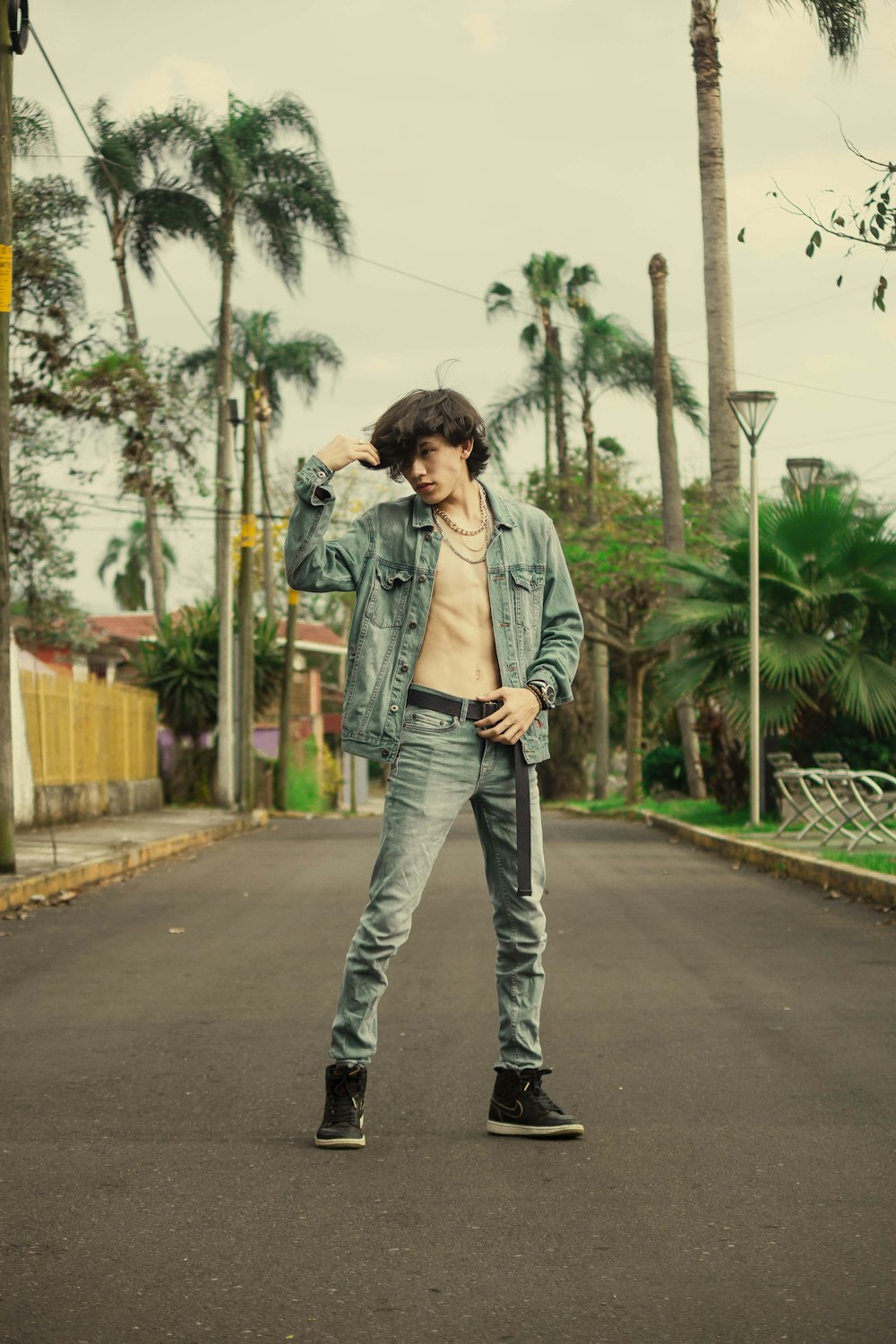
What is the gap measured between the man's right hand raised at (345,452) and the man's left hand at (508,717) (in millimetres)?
730

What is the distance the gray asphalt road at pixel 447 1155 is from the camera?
3.28m

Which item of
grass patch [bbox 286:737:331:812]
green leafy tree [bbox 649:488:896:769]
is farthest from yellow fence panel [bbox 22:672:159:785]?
green leafy tree [bbox 649:488:896:769]

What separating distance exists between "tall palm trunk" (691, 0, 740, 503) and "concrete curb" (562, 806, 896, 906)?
16.3 feet

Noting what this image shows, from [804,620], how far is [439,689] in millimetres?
14324

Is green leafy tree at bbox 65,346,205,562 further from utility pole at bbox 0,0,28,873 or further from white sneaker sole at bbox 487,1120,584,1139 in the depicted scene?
white sneaker sole at bbox 487,1120,584,1139

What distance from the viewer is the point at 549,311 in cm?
4234

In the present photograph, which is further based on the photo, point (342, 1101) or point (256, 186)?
point (256, 186)

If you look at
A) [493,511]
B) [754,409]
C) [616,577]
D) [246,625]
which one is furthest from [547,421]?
[493,511]

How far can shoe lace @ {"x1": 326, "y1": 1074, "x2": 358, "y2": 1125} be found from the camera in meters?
4.53

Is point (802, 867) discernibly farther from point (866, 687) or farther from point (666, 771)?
point (666, 771)

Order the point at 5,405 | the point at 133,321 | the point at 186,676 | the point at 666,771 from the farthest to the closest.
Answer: the point at 133,321, the point at 666,771, the point at 186,676, the point at 5,405

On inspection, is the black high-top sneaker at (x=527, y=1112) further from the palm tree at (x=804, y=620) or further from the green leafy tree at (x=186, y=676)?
the green leafy tree at (x=186, y=676)

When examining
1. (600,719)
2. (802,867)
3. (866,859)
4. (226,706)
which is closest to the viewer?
(866,859)

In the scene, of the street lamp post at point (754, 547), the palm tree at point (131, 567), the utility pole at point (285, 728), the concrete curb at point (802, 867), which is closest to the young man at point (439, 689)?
the concrete curb at point (802, 867)
